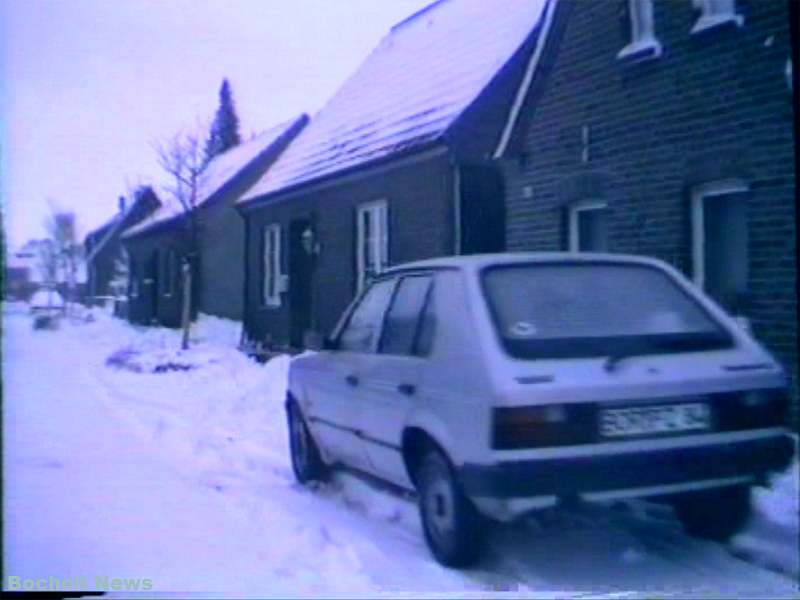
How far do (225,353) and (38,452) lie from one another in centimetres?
106

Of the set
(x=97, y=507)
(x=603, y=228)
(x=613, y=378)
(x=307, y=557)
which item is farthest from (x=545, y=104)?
(x=97, y=507)

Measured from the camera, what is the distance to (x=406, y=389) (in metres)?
3.22

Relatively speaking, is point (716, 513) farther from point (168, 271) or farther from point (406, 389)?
point (168, 271)

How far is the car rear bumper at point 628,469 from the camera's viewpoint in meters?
2.72

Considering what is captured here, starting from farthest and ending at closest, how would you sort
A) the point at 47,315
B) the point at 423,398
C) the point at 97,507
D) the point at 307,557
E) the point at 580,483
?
the point at 47,315 < the point at 97,507 < the point at 307,557 < the point at 423,398 < the point at 580,483

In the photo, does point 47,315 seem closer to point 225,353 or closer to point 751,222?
point 225,353

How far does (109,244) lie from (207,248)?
1.52 ft

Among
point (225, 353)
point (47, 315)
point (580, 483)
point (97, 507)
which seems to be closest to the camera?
point (580, 483)

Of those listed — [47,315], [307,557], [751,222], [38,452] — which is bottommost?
[307,557]

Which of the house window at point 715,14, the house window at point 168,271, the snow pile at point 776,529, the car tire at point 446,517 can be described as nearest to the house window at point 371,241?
the house window at point 168,271

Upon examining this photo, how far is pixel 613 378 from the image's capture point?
9.23 ft

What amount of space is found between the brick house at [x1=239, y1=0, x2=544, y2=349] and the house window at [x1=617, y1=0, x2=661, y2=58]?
434mm

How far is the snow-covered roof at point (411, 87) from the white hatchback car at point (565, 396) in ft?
3.44

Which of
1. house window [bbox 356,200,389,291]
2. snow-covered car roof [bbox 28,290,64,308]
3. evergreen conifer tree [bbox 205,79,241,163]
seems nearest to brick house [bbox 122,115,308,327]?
evergreen conifer tree [bbox 205,79,241,163]
